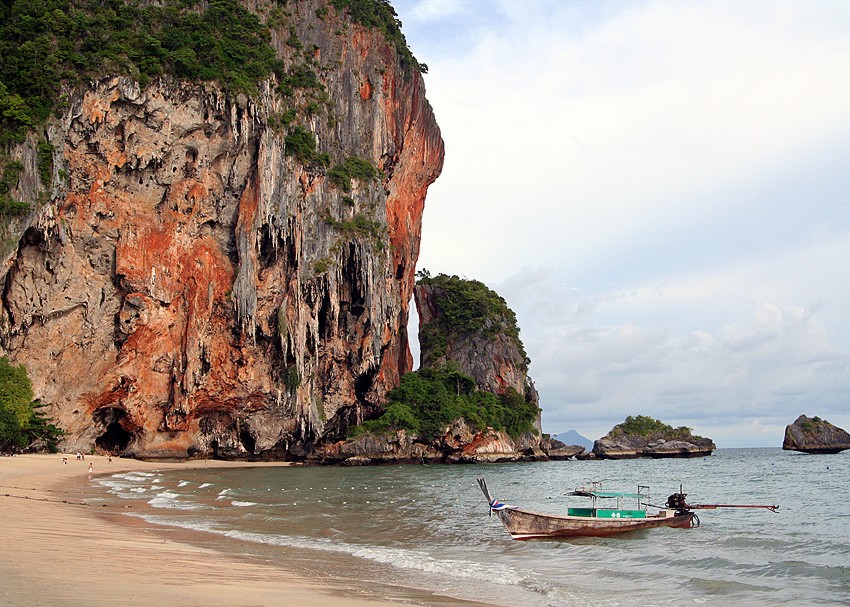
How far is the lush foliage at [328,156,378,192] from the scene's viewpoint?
5591 centimetres

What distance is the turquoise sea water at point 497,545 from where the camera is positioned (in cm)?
1138

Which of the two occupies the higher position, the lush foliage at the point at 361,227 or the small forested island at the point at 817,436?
the lush foliage at the point at 361,227

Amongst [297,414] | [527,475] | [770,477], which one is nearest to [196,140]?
[297,414]

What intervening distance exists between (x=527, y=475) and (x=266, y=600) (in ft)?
123

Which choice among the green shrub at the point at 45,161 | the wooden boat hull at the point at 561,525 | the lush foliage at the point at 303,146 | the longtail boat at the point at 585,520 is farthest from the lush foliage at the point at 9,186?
the wooden boat hull at the point at 561,525

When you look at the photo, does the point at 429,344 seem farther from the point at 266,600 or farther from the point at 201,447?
the point at 266,600

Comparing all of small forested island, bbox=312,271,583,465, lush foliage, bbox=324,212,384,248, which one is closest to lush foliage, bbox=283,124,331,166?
lush foliage, bbox=324,212,384,248

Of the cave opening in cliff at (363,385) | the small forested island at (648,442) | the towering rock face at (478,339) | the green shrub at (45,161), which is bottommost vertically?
the small forested island at (648,442)

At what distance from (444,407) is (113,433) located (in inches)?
983

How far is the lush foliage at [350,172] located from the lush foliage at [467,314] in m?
18.0

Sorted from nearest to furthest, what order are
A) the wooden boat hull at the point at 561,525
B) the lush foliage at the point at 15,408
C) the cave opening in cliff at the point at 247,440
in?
the wooden boat hull at the point at 561,525, the lush foliage at the point at 15,408, the cave opening in cliff at the point at 247,440

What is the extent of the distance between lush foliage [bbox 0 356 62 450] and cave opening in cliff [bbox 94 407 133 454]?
6.78m

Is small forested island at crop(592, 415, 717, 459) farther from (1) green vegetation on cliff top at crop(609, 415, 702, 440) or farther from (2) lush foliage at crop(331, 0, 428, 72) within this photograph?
(2) lush foliage at crop(331, 0, 428, 72)

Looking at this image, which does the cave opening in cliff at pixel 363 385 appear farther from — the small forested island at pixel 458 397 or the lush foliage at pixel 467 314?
the lush foliage at pixel 467 314
